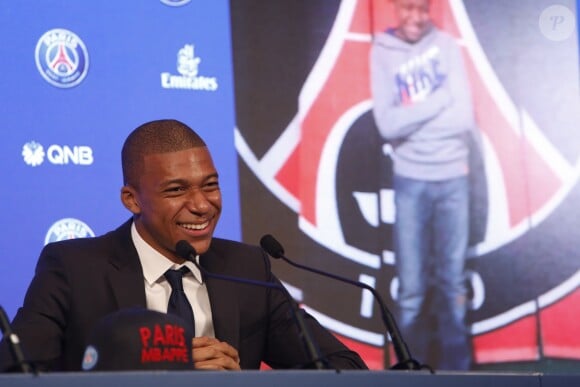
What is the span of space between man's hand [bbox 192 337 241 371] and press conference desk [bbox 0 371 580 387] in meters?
0.58

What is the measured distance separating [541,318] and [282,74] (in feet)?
5.11

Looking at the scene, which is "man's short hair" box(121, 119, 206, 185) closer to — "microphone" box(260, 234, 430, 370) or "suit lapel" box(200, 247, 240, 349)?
"suit lapel" box(200, 247, 240, 349)

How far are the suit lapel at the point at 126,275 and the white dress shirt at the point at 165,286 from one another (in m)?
0.03

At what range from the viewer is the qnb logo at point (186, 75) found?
4.27 meters

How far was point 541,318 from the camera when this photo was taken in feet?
16.1

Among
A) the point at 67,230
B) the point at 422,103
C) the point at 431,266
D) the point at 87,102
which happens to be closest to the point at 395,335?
the point at 67,230

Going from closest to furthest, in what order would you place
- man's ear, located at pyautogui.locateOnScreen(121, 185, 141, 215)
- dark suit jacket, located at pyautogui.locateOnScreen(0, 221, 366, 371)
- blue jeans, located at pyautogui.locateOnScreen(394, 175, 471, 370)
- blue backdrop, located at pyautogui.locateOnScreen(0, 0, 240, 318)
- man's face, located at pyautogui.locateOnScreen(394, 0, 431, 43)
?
dark suit jacket, located at pyautogui.locateOnScreen(0, 221, 366, 371) < man's ear, located at pyautogui.locateOnScreen(121, 185, 141, 215) < blue backdrop, located at pyautogui.locateOnScreen(0, 0, 240, 318) < blue jeans, located at pyautogui.locateOnScreen(394, 175, 471, 370) < man's face, located at pyautogui.locateOnScreen(394, 0, 431, 43)

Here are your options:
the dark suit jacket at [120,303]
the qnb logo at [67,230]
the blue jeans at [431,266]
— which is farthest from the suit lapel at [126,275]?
the blue jeans at [431,266]

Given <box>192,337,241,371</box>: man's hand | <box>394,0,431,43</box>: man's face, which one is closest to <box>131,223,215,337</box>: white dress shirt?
<box>192,337,241,371</box>: man's hand

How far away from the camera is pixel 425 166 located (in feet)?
15.7

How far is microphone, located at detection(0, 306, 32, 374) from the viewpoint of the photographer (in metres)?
2.07

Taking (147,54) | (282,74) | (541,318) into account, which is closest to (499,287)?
(541,318)

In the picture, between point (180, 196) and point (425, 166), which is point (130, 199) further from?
point (425, 166)

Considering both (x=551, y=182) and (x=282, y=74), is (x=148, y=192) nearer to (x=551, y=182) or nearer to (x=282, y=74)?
(x=282, y=74)
